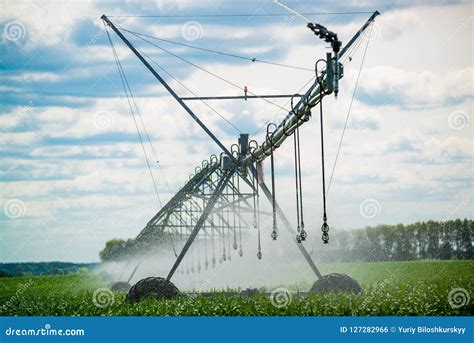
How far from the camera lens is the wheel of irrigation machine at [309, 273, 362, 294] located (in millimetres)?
21406

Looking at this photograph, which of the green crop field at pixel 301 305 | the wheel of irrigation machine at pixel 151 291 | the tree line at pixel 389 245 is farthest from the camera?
the tree line at pixel 389 245

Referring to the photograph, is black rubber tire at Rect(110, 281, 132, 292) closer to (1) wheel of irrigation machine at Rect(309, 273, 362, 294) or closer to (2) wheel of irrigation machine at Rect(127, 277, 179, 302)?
(2) wheel of irrigation machine at Rect(127, 277, 179, 302)

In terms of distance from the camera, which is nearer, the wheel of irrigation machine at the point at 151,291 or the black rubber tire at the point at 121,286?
the wheel of irrigation machine at the point at 151,291

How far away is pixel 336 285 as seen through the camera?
21.6 meters

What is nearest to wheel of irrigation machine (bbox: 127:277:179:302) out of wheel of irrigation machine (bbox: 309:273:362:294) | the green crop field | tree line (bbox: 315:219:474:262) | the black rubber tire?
the green crop field

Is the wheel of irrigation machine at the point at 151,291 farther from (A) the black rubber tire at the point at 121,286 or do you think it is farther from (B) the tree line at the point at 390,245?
(B) the tree line at the point at 390,245

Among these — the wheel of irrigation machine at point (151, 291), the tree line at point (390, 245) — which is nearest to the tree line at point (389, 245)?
the tree line at point (390, 245)

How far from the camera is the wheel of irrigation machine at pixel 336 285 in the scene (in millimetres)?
21406

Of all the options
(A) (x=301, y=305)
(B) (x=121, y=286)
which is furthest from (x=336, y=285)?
(B) (x=121, y=286)

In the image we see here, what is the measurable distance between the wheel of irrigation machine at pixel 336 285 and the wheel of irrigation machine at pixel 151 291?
364 centimetres

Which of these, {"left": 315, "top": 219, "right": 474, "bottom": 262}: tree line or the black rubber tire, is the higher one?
{"left": 315, "top": 219, "right": 474, "bottom": 262}: tree line

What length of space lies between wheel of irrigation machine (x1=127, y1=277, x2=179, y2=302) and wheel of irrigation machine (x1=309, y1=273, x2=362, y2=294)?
364 cm

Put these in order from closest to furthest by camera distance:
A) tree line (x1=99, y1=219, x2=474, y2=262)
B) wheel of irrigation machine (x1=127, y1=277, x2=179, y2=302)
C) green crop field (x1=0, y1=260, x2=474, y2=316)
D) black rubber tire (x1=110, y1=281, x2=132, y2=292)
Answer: green crop field (x1=0, y1=260, x2=474, y2=316) < wheel of irrigation machine (x1=127, y1=277, x2=179, y2=302) < black rubber tire (x1=110, y1=281, x2=132, y2=292) < tree line (x1=99, y1=219, x2=474, y2=262)

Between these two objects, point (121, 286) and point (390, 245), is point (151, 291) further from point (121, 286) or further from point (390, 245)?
point (390, 245)
